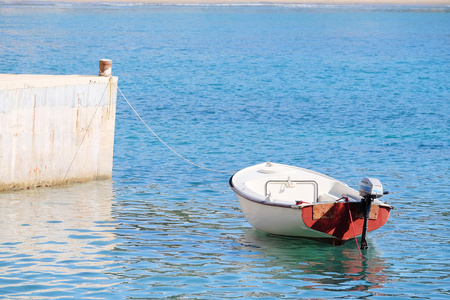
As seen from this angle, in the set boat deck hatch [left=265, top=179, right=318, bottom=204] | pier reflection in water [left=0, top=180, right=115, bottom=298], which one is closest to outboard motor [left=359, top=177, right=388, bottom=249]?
boat deck hatch [left=265, top=179, right=318, bottom=204]

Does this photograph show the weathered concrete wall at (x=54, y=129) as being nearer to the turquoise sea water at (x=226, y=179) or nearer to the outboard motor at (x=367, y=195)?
the turquoise sea water at (x=226, y=179)

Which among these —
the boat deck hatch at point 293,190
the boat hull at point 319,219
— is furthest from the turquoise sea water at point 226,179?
the boat deck hatch at point 293,190

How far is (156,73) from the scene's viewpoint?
151ft

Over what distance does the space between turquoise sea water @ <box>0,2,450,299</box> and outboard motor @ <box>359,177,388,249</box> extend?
502 millimetres

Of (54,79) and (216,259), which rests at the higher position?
(54,79)

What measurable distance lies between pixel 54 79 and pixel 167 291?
24.5 ft

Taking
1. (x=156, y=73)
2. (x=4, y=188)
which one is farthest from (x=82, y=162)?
(x=156, y=73)

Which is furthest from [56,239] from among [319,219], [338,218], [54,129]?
[338,218]

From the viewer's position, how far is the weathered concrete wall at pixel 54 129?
16.5 meters

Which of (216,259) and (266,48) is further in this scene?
(266,48)

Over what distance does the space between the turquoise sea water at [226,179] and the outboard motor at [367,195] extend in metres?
0.50

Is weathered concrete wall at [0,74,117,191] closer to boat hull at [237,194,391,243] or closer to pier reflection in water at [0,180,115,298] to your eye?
pier reflection in water at [0,180,115,298]

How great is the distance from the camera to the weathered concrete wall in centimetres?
1650

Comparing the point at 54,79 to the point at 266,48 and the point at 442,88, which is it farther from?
the point at 266,48
